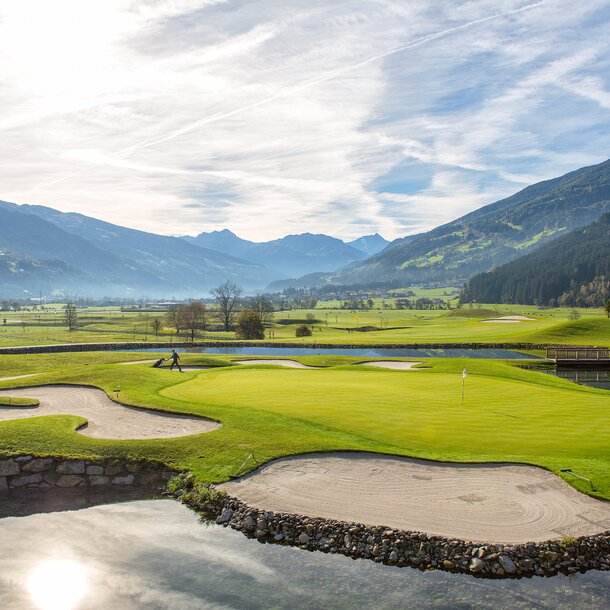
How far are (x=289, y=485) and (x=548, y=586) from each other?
30.6 feet

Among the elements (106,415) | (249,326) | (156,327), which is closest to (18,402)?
(106,415)

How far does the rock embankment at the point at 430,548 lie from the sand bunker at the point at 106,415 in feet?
32.9

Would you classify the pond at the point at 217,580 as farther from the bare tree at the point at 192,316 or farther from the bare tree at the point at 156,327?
the bare tree at the point at 156,327

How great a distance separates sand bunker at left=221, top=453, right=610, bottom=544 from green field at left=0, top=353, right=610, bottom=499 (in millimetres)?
878

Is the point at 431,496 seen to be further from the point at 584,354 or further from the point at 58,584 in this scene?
the point at 584,354

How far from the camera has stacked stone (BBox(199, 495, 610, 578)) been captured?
15.0 m

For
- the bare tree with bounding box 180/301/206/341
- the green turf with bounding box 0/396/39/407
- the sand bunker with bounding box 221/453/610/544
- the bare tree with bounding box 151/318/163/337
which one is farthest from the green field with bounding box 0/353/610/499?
the bare tree with bounding box 151/318/163/337

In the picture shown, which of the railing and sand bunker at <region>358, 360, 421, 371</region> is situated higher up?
sand bunker at <region>358, 360, 421, 371</region>

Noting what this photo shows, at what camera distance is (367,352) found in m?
93.2

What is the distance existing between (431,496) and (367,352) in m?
74.7

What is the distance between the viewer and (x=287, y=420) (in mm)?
27672

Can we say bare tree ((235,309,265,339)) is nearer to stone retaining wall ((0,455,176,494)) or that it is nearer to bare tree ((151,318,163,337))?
bare tree ((151,318,163,337))

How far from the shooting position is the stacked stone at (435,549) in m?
15.0

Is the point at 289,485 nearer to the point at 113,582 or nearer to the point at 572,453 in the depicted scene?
the point at 113,582
